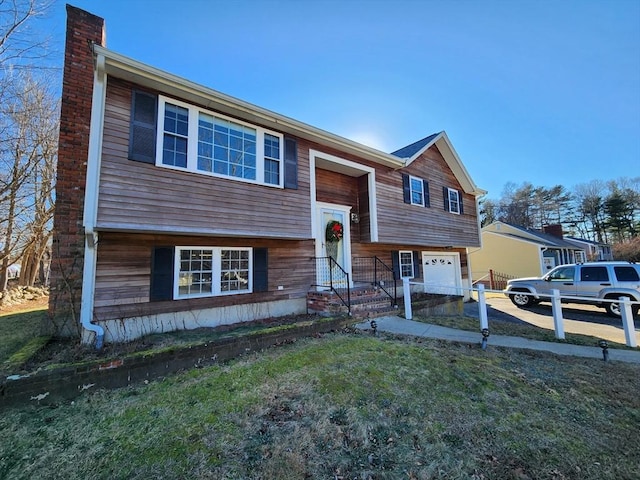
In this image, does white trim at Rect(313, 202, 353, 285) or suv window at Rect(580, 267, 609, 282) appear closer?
white trim at Rect(313, 202, 353, 285)

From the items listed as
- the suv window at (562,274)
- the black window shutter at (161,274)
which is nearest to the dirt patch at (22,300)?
the black window shutter at (161,274)

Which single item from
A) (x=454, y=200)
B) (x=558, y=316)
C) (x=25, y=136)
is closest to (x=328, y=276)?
(x=558, y=316)

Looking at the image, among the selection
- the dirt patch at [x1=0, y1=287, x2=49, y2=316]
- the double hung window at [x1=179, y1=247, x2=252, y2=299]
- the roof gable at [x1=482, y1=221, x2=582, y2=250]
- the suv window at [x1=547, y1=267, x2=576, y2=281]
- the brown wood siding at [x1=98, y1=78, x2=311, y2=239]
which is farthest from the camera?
the roof gable at [x1=482, y1=221, x2=582, y2=250]

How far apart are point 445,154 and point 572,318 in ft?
28.3

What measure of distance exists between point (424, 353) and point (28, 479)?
514 cm

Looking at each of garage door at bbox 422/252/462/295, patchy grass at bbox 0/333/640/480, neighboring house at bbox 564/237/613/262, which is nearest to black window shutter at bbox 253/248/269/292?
patchy grass at bbox 0/333/640/480

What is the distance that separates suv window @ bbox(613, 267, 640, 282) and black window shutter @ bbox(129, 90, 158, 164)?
617 inches

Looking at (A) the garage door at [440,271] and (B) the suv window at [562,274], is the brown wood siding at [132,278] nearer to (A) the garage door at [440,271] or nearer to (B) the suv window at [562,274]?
(A) the garage door at [440,271]

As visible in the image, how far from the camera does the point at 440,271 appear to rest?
1436 centimetres

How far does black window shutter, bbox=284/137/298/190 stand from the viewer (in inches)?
315

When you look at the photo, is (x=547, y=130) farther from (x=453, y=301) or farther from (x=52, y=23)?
(x=52, y=23)

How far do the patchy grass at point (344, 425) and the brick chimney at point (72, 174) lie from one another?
3.52m

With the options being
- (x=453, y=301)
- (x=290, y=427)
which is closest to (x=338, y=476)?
(x=290, y=427)

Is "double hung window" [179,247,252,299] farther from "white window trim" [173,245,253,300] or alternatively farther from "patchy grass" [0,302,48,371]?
"patchy grass" [0,302,48,371]
